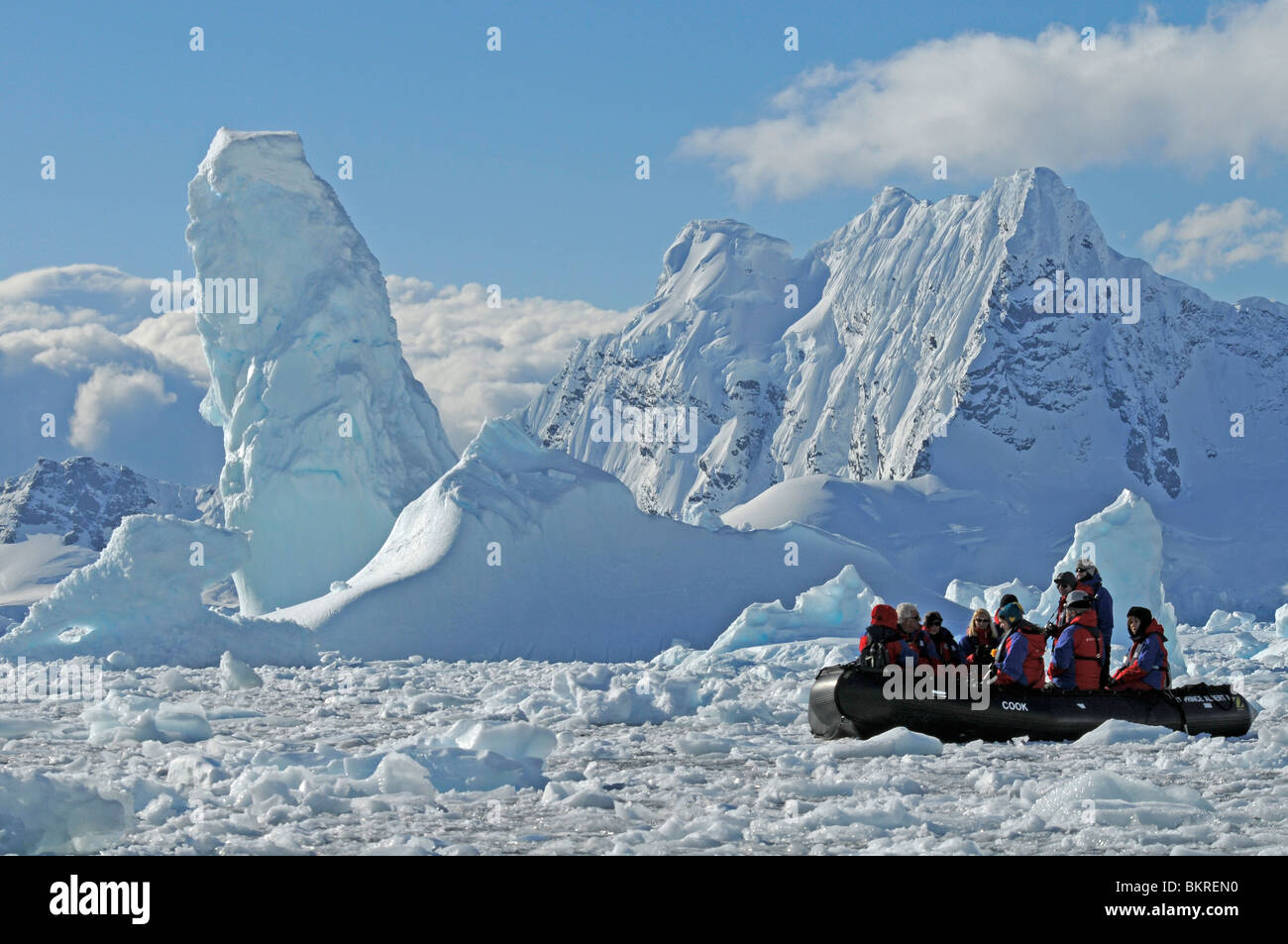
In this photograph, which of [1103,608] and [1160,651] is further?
[1103,608]

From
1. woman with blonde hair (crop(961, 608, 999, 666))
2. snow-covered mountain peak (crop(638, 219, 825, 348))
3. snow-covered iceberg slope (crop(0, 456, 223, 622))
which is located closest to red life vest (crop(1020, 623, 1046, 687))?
woman with blonde hair (crop(961, 608, 999, 666))

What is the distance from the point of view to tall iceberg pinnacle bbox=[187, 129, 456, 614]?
33719 mm

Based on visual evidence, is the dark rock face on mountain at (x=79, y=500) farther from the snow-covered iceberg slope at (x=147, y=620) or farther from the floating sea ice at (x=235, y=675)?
the floating sea ice at (x=235, y=675)

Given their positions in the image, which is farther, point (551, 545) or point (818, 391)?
point (818, 391)

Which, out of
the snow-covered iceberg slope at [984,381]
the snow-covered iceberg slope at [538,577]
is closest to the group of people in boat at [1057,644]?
the snow-covered iceberg slope at [538,577]

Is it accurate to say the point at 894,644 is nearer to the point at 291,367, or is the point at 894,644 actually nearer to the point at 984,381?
the point at 291,367

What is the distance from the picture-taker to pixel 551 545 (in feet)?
88.8

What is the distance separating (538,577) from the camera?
26.8m

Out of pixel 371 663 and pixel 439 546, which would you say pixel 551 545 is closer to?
pixel 439 546

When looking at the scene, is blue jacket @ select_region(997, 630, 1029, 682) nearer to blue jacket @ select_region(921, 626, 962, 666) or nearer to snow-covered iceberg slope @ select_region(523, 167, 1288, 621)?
blue jacket @ select_region(921, 626, 962, 666)

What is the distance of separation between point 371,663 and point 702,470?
9187 cm

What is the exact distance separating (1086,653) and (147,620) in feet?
57.3

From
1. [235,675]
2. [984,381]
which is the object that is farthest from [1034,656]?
[984,381]

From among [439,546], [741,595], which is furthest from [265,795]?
[741,595]
